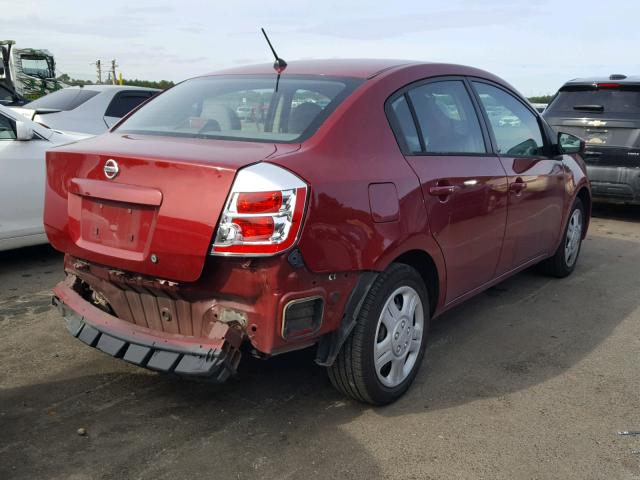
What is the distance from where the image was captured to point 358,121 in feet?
10.1

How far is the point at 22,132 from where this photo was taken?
5.51 metres

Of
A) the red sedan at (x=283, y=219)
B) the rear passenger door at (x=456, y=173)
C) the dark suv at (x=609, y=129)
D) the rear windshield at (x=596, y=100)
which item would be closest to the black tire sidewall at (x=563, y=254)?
the rear passenger door at (x=456, y=173)

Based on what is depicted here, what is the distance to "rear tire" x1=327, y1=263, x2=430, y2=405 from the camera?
3.02 m

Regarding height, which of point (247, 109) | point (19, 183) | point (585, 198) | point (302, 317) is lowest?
point (19, 183)

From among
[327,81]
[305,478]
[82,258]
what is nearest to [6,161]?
[82,258]

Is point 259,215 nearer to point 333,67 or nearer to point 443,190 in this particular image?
point 443,190

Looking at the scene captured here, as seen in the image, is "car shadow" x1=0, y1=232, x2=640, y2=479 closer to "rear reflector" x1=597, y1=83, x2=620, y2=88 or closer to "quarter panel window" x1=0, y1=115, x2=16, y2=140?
"quarter panel window" x1=0, y1=115, x2=16, y2=140

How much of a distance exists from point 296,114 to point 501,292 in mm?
2810

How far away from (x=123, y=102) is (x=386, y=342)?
23.5 ft

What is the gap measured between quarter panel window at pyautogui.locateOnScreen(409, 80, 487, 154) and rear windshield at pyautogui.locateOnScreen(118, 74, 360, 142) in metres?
0.48

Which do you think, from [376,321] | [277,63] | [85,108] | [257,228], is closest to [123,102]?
[85,108]

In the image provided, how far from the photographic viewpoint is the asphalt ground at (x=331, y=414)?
2.76 metres

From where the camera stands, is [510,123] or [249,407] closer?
[249,407]

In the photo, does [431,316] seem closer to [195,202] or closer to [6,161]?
[195,202]
